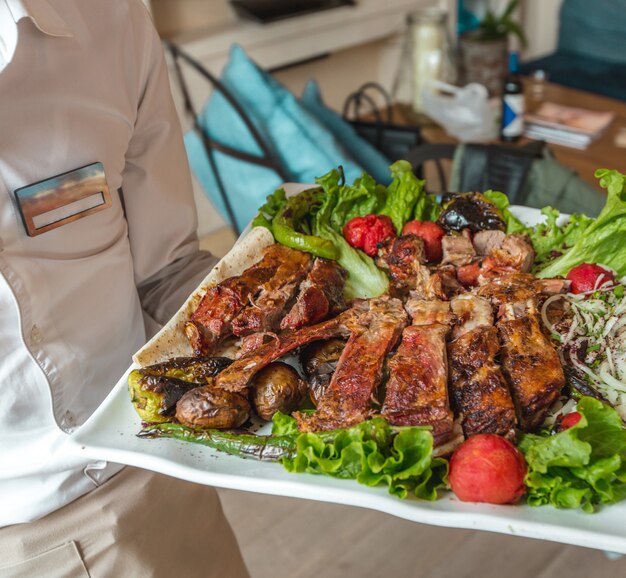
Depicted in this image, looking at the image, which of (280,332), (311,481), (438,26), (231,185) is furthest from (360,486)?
(438,26)

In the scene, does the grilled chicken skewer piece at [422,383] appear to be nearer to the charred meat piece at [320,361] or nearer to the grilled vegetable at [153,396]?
the charred meat piece at [320,361]

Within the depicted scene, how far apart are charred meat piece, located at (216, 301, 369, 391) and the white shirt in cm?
30

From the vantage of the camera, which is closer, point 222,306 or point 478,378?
point 478,378

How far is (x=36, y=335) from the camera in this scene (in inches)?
52.6

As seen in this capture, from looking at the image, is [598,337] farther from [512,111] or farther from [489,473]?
[512,111]

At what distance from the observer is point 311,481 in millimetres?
1119

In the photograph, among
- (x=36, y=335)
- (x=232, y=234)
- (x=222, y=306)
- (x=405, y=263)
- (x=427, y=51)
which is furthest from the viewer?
(x=232, y=234)

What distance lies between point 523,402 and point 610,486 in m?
0.20

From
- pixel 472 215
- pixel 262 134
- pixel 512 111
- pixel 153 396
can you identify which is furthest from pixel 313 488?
pixel 512 111

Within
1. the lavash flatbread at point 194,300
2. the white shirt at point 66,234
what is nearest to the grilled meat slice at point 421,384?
the lavash flatbread at point 194,300

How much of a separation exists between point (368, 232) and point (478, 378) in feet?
1.81

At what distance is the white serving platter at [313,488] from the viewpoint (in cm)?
101

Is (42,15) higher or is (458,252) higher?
(42,15)

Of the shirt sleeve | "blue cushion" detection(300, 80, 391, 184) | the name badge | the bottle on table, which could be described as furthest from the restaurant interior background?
the name badge
